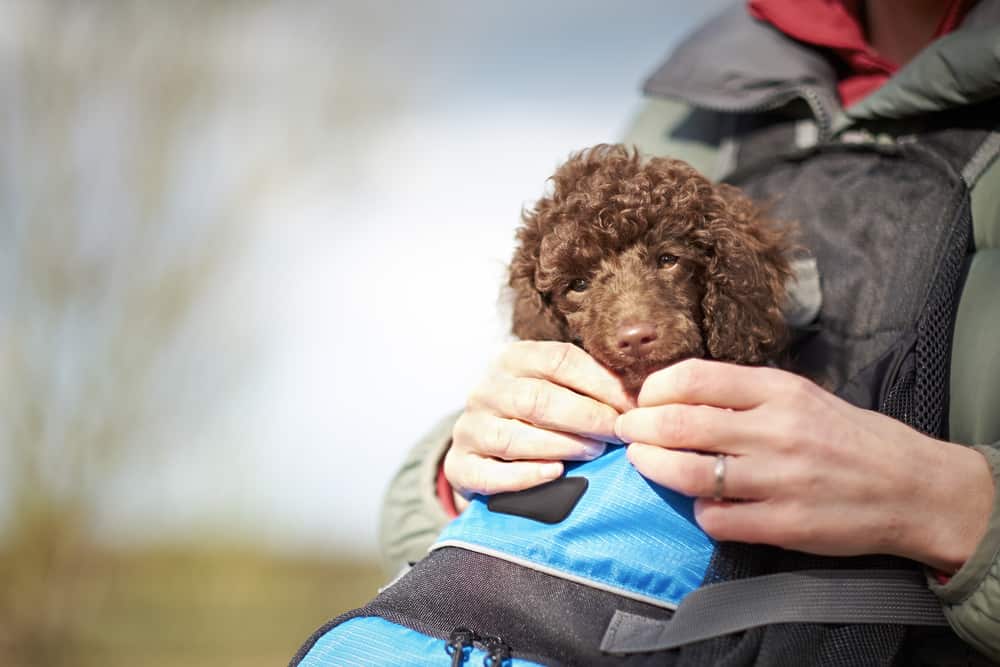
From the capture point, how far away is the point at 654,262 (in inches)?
77.4

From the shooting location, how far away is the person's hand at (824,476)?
1312mm

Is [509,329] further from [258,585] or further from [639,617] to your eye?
[258,585]

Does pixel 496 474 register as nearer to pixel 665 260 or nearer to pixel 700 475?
pixel 700 475

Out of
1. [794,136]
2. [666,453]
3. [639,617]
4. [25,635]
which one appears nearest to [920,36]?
[794,136]

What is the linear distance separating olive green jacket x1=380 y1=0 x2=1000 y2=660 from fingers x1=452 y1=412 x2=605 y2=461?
0.48 m

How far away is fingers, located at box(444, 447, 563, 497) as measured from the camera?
158cm

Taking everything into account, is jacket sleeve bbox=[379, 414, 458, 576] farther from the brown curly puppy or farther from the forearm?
the forearm

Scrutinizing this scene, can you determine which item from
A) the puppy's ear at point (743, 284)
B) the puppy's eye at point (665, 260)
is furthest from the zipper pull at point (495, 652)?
the puppy's eye at point (665, 260)

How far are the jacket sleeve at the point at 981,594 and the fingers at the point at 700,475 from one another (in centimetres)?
36

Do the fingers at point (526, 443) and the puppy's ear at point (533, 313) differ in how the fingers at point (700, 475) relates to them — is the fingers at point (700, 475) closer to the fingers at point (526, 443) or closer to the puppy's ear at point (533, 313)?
the fingers at point (526, 443)

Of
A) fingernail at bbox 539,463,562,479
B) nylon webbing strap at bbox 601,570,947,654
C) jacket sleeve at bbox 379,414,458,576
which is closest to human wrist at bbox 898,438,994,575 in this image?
nylon webbing strap at bbox 601,570,947,654

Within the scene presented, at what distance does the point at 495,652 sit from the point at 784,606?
0.51 metres

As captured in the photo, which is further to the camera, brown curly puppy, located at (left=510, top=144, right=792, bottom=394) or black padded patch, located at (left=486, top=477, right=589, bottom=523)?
brown curly puppy, located at (left=510, top=144, right=792, bottom=394)

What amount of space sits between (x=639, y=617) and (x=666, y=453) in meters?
0.30
